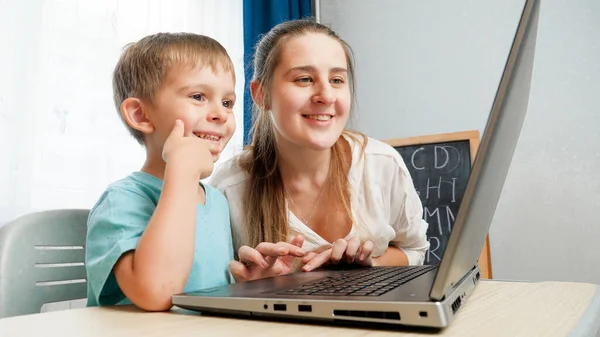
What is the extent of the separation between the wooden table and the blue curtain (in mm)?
1763

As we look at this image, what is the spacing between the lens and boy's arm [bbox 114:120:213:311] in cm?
64

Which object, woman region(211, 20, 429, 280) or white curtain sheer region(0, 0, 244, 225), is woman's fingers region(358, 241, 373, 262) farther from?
white curtain sheer region(0, 0, 244, 225)

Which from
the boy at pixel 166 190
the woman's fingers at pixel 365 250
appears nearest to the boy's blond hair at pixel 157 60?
the boy at pixel 166 190

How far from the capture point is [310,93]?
4.17ft

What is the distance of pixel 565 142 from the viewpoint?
2.21 m

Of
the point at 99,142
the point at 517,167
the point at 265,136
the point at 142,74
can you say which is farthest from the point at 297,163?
the point at 517,167

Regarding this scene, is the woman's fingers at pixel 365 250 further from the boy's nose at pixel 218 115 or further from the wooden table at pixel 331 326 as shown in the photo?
the boy's nose at pixel 218 115

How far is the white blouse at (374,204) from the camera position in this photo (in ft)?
4.10

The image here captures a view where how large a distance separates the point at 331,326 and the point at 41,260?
2.50ft

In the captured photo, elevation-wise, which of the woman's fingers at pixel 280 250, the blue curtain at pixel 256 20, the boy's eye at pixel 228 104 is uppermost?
the blue curtain at pixel 256 20

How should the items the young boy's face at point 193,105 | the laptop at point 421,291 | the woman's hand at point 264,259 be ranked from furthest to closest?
the young boy's face at point 193,105 → the woman's hand at point 264,259 → the laptop at point 421,291

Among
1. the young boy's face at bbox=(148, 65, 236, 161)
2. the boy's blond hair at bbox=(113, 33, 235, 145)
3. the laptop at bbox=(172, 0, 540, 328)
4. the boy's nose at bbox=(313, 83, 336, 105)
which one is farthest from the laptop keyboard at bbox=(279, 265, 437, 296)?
the boy's nose at bbox=(313, 83, 336, 105)

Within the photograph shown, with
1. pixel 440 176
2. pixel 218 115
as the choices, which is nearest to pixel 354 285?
pixel 218 115

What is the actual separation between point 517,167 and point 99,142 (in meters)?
1.79
